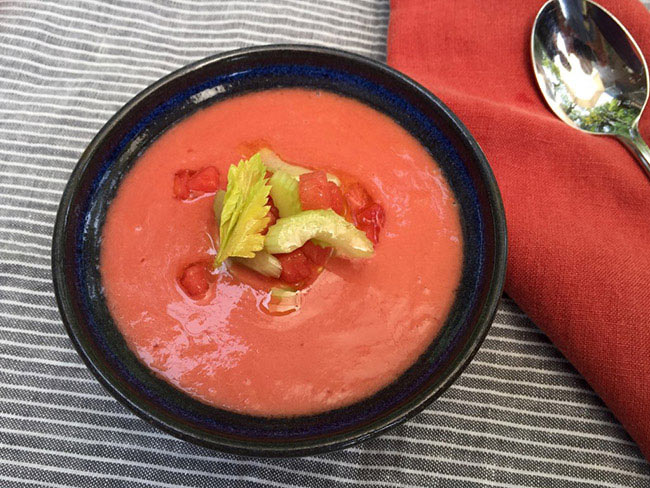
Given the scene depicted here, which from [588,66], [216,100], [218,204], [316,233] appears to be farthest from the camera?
[588,66]

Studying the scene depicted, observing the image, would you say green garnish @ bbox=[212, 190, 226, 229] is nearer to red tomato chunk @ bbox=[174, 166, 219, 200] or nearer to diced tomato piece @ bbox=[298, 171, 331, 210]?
red tomato chunk @ bbox=[174, 166, 219, 200]

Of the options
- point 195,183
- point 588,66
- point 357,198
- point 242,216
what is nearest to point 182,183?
point 195,183

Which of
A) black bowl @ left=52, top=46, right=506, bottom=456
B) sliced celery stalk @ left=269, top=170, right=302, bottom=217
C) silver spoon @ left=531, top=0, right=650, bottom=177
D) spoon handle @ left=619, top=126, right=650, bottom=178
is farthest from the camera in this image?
silver spoon @ left=531, top=0, right=650, bottom=177

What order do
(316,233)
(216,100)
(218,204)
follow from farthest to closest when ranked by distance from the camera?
(216,100), (218,204), (316,233)

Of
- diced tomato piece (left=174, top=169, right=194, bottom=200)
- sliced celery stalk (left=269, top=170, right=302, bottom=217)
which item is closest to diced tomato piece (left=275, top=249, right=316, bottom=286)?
sliced celery stalk (left=269, top=170, right=302, bottom=217)

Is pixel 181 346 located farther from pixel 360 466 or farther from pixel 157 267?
pixel 360 466

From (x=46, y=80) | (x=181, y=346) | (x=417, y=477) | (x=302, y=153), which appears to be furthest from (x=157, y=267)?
(x=46, y=80)

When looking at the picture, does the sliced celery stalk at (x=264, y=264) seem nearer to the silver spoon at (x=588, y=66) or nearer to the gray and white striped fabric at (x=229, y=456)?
the gray and white striped fabric at (x=229, y=456)

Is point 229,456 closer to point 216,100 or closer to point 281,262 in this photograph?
point 281,262
